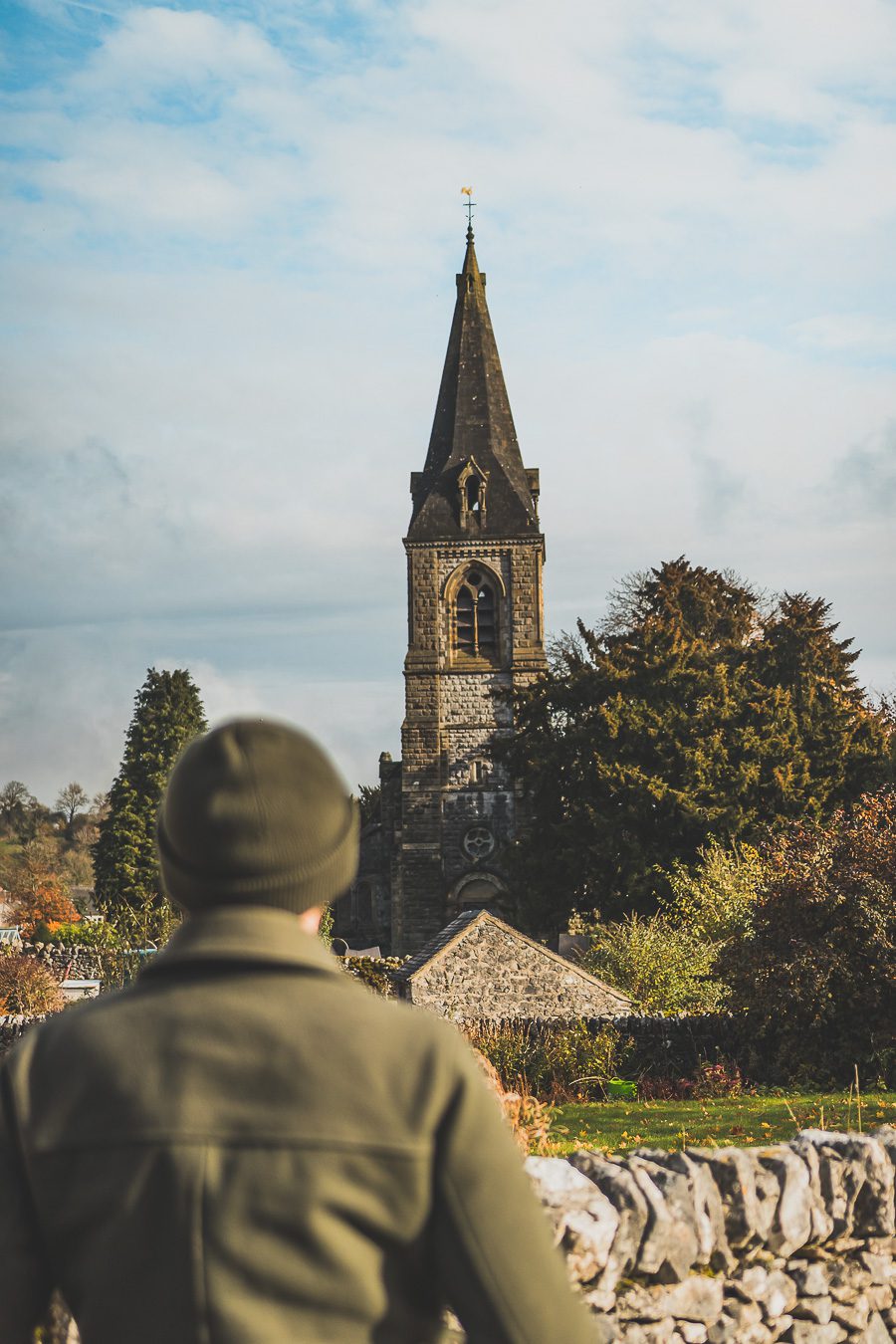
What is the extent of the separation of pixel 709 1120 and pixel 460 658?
116 feet

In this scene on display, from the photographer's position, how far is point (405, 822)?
47500mm

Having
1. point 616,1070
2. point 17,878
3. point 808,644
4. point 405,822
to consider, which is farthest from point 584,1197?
point 17,878

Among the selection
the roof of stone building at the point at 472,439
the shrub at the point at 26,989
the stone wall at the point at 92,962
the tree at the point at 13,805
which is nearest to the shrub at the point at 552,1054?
the stone wall at the point at 92,962

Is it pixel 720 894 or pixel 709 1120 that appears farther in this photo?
pixel 720 894

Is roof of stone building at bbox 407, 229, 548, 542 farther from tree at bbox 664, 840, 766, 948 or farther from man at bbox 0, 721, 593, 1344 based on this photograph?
man at bbox 0, 721, 593, 1344

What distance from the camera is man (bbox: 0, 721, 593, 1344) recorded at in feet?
6.18

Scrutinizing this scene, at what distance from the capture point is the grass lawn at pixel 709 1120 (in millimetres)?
11969

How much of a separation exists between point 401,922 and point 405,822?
3.44m

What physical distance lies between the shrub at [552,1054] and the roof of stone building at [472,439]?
105 ft

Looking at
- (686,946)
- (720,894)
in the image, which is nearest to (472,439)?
(720,894)

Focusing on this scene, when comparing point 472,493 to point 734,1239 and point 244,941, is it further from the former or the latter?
point 244,941

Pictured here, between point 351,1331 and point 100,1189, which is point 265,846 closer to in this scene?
point 100,1189

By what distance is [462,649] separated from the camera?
161 feet

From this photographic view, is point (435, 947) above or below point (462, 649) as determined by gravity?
below
